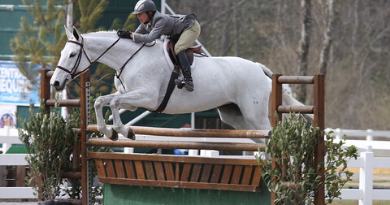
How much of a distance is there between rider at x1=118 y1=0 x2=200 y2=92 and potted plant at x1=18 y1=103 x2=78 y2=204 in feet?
3.76

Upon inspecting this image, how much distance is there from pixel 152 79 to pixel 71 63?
0.77 meters

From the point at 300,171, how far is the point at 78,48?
2.39 metres

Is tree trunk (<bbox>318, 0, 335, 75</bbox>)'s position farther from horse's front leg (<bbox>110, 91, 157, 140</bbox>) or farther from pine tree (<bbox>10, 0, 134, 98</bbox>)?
horse's front leg (<bbox>110, 91, 157, 140</bbox>)

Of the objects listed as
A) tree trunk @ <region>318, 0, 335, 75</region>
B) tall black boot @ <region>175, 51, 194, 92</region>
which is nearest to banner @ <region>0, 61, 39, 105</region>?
tree trunk @ <region>318, 0, 335, 75</region>

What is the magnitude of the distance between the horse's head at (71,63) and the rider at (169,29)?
0.43 meters

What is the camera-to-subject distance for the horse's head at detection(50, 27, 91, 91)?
6755mm

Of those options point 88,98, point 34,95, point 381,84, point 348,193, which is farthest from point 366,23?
point 88,98

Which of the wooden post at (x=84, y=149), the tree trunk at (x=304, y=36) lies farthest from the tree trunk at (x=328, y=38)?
the wooden post at (x=84, y=149)

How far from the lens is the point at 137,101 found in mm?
6695

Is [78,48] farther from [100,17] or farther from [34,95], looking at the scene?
[34,95]

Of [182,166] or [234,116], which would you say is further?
[234,116]

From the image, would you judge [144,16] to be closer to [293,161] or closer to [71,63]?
[71,63]

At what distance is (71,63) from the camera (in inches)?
269

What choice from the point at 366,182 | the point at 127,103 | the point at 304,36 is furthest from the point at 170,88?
the point at 304,36
